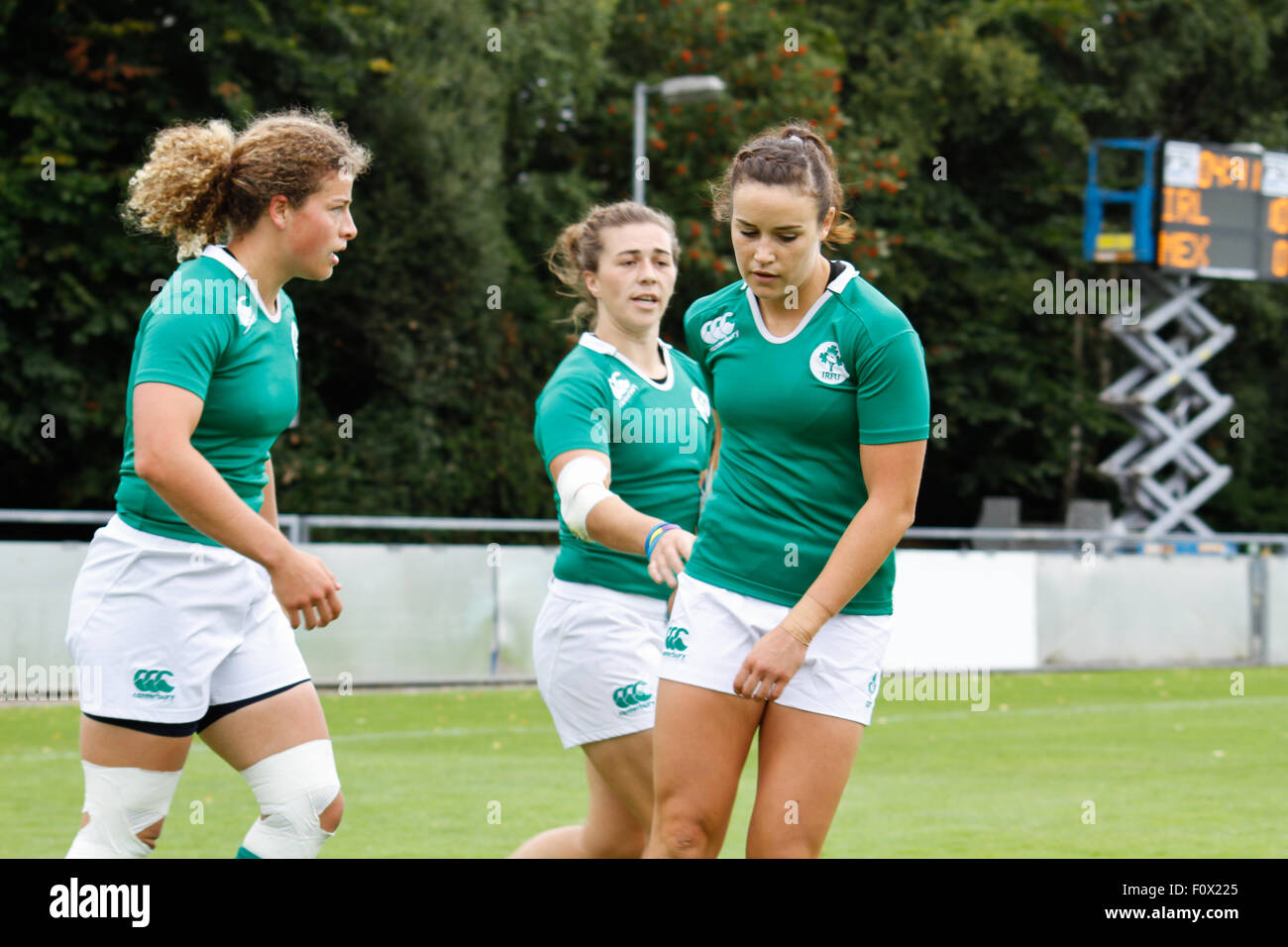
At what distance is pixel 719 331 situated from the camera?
4148mm

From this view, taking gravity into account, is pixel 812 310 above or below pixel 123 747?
above

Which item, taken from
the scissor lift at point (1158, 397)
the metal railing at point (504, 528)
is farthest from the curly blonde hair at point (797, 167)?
the scissor lift at point (1158, 397)

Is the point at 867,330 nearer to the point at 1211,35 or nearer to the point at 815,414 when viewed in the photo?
the point at 815,414

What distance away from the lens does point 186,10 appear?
69.5 feet

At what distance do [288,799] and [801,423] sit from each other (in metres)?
1.60

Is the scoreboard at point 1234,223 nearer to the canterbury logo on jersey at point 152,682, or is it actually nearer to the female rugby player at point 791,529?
the female rugby player at point 791,529

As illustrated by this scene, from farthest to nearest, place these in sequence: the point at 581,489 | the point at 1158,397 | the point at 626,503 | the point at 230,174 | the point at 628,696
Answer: the point at 1158,397, the point at 628,696, the point at 626,503, the point at 581,489, the point at 230,174

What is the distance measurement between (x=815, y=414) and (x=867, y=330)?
0.23m

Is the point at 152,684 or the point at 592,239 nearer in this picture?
the point at 152,684

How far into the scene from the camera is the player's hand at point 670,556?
4.20m

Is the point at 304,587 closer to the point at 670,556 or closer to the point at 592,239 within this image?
the point at 670,556
